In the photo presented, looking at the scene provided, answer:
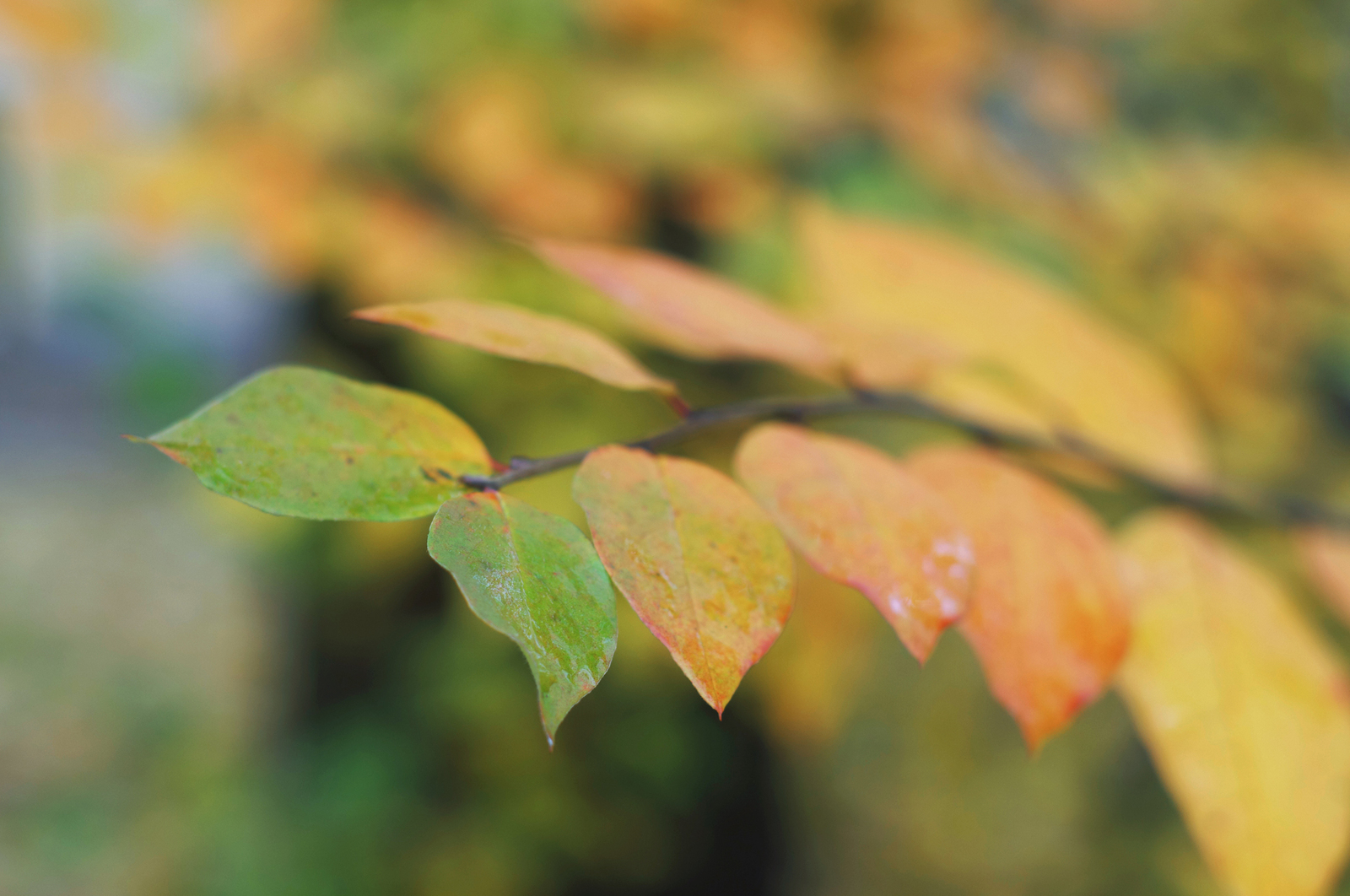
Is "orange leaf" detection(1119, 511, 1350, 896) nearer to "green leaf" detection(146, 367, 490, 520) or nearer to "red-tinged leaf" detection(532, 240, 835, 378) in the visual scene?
"red-tinged leaf" detection(532, 240, 835, 378)

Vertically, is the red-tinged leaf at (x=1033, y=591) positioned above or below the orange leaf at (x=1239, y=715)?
above

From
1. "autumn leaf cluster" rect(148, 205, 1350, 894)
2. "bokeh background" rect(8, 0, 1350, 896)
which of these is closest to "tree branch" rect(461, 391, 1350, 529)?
"autumn leaf cluster" rect(148, 205, 1350, 894)

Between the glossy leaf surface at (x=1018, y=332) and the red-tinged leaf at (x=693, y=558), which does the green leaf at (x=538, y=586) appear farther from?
the glossy leaf surface at (x=1018, y=332)

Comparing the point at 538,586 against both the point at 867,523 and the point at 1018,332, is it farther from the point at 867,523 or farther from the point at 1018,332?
the point at 1018,332

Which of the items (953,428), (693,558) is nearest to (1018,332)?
(953,428)

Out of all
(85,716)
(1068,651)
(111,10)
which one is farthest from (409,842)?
(85,716)

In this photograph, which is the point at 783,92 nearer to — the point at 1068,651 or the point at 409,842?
the point at 1068,651

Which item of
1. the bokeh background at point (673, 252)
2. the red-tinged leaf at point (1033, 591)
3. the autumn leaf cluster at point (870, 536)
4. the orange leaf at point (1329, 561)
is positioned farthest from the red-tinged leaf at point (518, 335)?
the bokeh background at point (673, 252)
